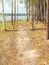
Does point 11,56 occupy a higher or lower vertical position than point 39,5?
lower

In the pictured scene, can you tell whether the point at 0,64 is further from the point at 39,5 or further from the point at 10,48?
the point at 39,5

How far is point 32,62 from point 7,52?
8.91ft

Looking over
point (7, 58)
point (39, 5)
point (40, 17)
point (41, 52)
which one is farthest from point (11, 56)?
point (40, 17)

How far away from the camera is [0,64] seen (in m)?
8.68

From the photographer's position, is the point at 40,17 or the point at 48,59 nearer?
the point at 48,59

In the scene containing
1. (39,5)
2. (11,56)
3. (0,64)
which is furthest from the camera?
(39,5)

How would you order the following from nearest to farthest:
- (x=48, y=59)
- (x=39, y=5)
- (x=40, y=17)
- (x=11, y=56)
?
(x=48, y=59) → (x=11, y=56) → (x=39, y=5) → (x=40, y=17)

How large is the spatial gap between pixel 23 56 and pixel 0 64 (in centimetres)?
155

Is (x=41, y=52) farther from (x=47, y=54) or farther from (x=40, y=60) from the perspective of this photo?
(x=40, y=60)

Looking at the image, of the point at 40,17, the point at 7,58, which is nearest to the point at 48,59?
the point at 7,58

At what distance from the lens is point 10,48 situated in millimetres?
12141

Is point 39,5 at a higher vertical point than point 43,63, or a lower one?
higher

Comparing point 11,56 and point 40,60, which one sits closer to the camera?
point 40,60

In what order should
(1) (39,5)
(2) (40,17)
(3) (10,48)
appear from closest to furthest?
(3) (10,48) < (1) (39,5) < (2) (40,17)
